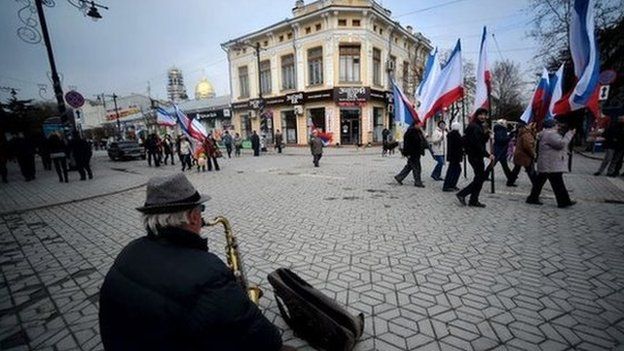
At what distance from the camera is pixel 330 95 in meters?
27.7

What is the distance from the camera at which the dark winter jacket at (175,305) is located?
1.35 meters

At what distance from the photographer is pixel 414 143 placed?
29.6 feet

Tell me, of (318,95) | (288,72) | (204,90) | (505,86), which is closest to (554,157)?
(318,95)

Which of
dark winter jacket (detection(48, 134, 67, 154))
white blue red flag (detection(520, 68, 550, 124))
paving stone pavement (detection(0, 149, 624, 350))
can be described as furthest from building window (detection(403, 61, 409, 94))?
dark winter jacket (detection(48, 134, 67, 154))

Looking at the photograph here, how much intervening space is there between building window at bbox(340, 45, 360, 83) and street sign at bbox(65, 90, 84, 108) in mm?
20606

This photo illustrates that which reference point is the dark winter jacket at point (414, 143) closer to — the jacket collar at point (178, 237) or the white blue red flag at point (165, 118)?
the jacket collar at point (178, 237)

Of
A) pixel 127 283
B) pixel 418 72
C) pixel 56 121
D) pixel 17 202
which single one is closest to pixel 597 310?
pixel 127 283

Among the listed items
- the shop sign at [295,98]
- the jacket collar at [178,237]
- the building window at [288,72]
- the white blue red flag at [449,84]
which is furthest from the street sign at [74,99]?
the building window at [288,72]

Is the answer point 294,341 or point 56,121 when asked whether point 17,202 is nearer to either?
point 294,341

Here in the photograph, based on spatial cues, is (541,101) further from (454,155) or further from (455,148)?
(454,155)

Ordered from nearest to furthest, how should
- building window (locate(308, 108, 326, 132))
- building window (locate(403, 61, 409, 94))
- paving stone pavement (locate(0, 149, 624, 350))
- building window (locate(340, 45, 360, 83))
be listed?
paving stone pavement (locate(0, 149, 624, 350)) → building window (locate(340, 45, 360, 83)) → building window (locate(308, 108, 326, 132)) → building window (locate(403, 61, 409, 94))

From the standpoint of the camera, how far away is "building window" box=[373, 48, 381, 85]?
29.5 m

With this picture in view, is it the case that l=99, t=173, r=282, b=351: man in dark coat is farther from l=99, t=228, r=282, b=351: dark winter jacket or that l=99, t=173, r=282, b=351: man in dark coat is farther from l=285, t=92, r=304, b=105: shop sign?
l=285, t=92, r=304, b=105: shop sign

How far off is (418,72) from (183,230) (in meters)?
37.5
